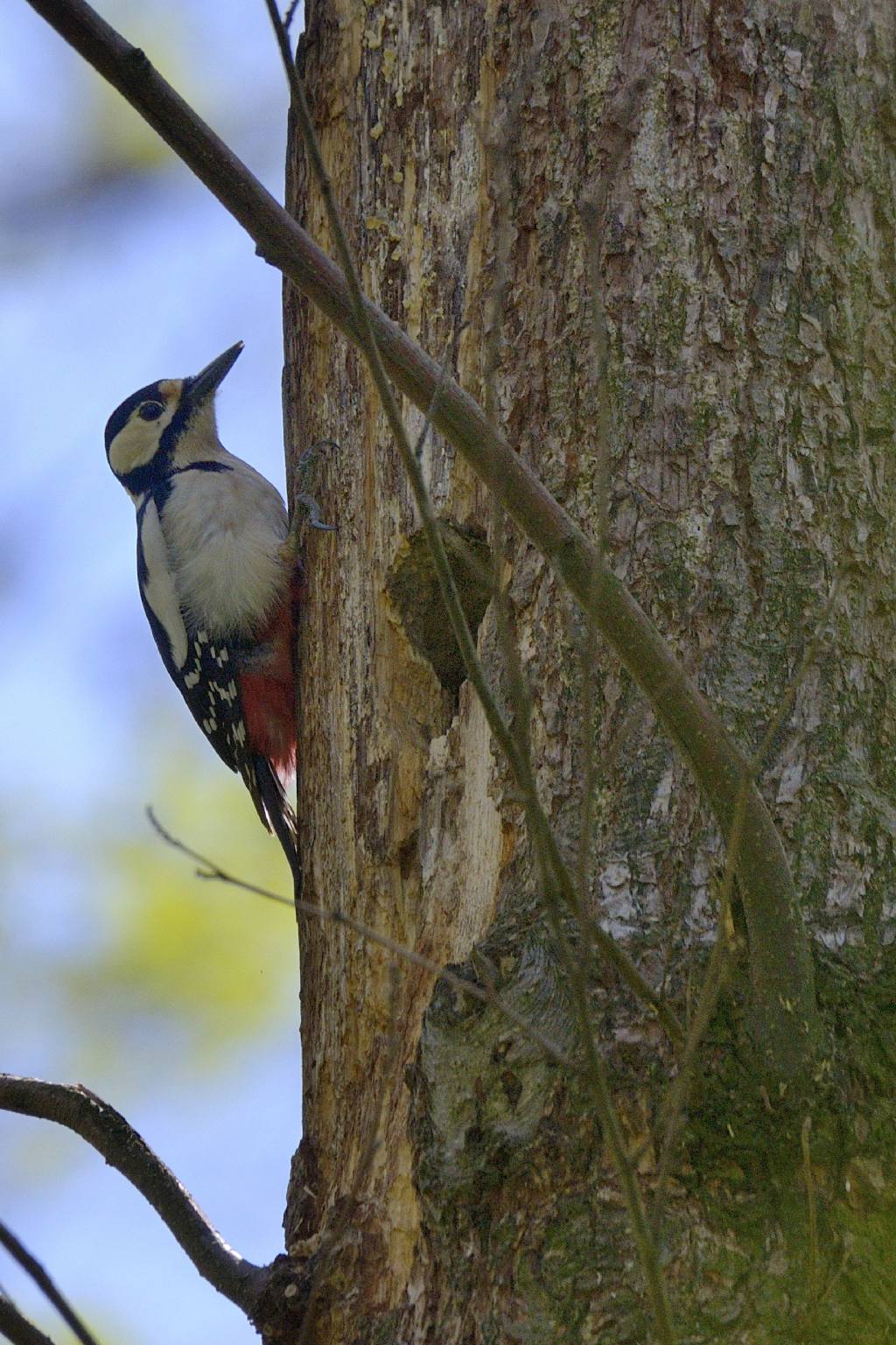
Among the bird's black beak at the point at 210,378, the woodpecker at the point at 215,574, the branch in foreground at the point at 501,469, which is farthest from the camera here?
the bird's black beak at the point at 210,378

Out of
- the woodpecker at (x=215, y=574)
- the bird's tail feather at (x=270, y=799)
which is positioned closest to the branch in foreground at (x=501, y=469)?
the woodpecker at (x=215, y=574)

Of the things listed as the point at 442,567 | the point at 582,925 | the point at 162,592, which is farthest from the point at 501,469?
the point at 162,592

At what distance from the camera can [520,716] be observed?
1553mm

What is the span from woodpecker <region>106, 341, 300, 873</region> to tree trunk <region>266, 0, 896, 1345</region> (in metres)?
0.86

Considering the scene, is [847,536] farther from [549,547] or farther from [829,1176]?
[829,1176]

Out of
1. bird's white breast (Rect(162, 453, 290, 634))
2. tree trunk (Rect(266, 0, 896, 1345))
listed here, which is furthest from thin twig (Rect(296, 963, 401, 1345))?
bird's white breast (Rect(162, 453, 290, 634))

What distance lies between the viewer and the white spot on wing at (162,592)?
15.3 feet

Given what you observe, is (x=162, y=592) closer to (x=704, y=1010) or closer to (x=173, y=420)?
(x=173, y=420)

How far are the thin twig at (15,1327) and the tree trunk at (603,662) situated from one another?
0.53m

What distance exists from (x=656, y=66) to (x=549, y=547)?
1.38m

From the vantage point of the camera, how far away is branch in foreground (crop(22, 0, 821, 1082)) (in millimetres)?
1776

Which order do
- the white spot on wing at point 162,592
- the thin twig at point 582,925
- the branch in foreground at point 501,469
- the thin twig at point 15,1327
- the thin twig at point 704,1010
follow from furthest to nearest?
the white spot on wing at point 162,592 → the thin twig at point 15,1327 → the branch in foreground at point 501,469 → the thin twig at point 704,1010 → the thin twig at point 582,925

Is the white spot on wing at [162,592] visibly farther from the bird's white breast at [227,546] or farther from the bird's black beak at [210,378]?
the bird's black beak at [210,378]

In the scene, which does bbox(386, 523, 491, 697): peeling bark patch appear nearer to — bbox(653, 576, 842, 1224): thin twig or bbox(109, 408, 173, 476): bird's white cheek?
bbox(653, 576, 842, 1224): thin twig
